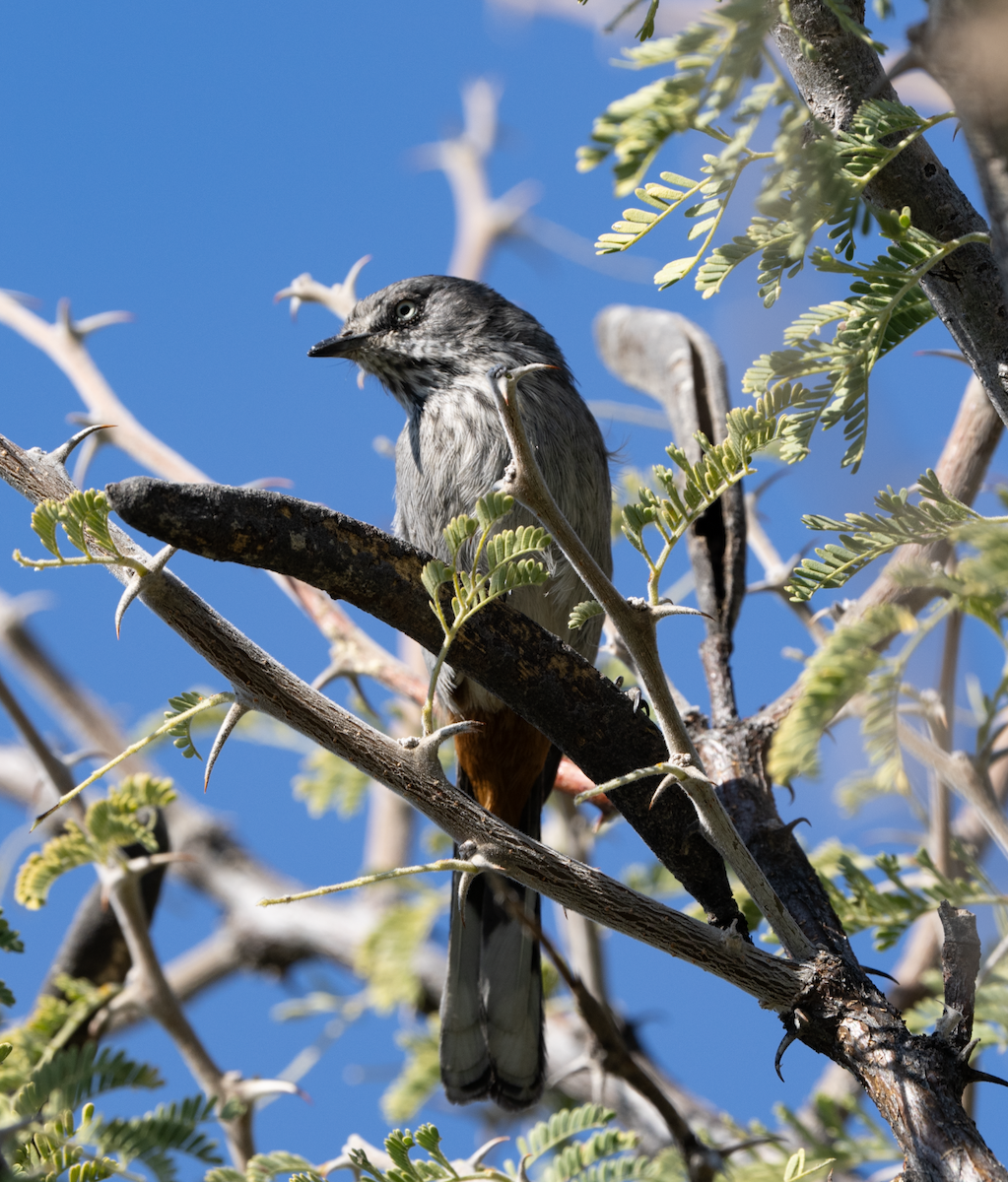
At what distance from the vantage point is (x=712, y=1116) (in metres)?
4.18

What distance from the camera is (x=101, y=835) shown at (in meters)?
3.04

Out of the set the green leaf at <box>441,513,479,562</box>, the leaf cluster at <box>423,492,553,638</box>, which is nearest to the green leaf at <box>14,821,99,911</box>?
the leaf cluster at <box>423,492,553,638</box>

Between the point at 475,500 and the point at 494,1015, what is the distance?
1.59 m

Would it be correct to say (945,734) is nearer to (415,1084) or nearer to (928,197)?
(928,197)

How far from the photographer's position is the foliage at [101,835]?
2.96 m

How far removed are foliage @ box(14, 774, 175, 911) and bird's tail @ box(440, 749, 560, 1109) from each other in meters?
0.98

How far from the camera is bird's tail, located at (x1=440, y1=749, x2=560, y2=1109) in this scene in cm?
336

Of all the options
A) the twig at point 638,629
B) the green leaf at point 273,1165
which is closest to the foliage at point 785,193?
the twig at point 638,629

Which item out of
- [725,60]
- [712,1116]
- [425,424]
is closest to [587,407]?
[425,424]

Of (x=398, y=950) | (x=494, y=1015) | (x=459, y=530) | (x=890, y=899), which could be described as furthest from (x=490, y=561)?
(x=398, y=950)

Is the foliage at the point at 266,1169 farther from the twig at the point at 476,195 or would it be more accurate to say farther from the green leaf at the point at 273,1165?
the twig at the point at 476,195

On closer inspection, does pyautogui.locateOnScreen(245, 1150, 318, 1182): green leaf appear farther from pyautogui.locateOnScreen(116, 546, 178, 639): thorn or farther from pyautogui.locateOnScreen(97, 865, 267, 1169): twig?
pyautogui.locateOnScreen(116, 546, 178, 639): thorn

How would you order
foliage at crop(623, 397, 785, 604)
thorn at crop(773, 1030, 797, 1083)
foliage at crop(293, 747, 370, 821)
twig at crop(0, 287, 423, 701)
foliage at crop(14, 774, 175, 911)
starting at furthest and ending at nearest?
foliage at crop(293, 747, 370, 821)
twig at crop(0, 287, 423, 701)
foliage at crop(14, 774, 175, 911)
thorn at crop(773, 1030, 797, 1083)
foliage at crop(623, 397, 785, 604)

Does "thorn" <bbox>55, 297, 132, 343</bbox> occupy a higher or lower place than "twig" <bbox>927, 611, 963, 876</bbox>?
higher
